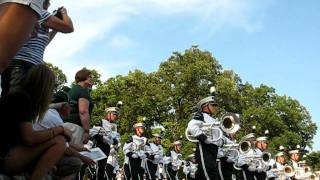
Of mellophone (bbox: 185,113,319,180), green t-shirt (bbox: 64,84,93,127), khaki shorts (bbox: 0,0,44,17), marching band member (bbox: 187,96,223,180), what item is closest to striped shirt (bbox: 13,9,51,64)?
green t-shirt (bbox: 64,84,93,127)

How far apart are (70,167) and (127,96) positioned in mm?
36615

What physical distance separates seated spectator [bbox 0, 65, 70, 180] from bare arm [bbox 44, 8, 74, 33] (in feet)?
1.73

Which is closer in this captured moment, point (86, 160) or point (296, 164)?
point (86, 160)

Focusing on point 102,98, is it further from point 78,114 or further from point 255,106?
point 78,114

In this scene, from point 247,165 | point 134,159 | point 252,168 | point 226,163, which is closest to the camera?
point 226,163

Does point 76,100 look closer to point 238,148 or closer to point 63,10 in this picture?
point 63,10

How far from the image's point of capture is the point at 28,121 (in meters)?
3.53

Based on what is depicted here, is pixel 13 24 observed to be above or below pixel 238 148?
below

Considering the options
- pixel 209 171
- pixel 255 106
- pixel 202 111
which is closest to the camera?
pixel 209 171

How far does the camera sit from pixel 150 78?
40688 mm

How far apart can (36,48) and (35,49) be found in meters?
0.01

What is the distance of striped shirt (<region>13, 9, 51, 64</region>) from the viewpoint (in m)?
4.24

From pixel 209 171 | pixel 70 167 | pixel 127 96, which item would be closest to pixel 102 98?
pixel 127 96

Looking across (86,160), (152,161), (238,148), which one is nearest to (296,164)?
(152,161)
